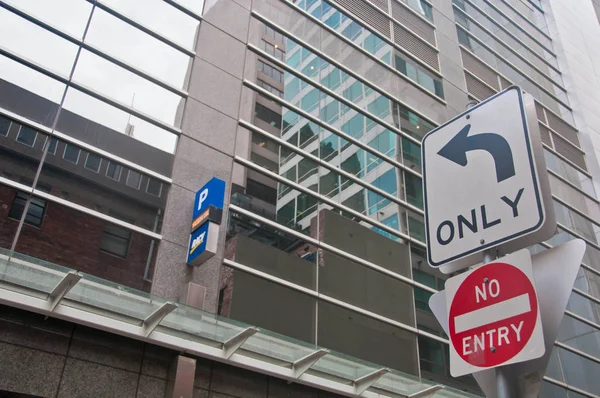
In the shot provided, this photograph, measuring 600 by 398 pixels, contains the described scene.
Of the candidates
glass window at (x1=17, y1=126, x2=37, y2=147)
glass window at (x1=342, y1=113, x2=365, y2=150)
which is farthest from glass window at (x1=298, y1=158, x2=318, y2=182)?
glass window at (x1=17, y1=126, x2=37, y2=147)

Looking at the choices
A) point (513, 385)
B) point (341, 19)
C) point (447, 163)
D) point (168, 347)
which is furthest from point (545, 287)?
point (341, 19)

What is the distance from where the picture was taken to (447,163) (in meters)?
4.19

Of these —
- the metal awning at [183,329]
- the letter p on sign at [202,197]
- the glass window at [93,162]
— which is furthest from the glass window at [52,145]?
the letter p on sign at [202,197]

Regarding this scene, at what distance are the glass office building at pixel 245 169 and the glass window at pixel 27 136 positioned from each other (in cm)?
3

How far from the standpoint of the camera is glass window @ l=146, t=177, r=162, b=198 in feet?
40.9

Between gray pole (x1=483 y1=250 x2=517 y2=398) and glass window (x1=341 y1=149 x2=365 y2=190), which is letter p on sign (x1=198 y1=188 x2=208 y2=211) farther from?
gray pole (x1=483 y1=250 x2=517 y2=398)

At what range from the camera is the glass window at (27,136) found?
36.6ft

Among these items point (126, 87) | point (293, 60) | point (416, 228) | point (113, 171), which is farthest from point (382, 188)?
point (113, 171)

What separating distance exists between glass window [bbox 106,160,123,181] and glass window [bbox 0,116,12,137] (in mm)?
2071

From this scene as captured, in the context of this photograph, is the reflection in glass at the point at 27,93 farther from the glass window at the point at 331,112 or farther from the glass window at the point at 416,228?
the glass window at the point at 416,228

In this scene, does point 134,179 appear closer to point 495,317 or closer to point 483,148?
point 483,148

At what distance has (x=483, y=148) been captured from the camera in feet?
12.8

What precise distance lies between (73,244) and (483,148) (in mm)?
9190

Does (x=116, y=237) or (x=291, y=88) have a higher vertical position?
(x=291, y=88)
